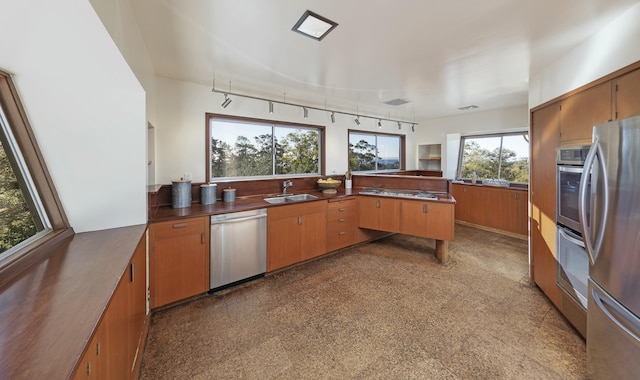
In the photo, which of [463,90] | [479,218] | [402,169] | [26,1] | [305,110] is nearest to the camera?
[26,1]

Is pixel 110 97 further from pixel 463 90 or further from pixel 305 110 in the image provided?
pixel 463 90

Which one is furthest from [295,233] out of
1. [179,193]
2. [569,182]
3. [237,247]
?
[569,182]

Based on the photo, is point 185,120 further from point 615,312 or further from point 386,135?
point 386,135

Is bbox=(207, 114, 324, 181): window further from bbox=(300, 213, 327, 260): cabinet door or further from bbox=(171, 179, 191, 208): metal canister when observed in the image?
bbox=(300, 213, 327, 260): cabinet door

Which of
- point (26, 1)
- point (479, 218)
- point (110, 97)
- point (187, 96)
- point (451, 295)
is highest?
point (187, 96)

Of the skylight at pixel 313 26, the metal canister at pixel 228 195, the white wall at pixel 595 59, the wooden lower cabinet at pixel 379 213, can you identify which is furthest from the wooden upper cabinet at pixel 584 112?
the metal canister at pixel 228 195

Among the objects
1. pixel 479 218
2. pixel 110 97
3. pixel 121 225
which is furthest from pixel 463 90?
pixel 121 225

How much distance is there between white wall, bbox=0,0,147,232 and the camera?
3.47ft

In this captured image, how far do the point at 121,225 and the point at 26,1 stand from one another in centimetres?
155

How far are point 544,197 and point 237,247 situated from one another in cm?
334

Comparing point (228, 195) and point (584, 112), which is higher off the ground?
point (584, 112)

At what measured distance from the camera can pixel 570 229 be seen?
205 centimetres

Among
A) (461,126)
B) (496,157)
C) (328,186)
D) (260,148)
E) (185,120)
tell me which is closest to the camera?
(185,120)

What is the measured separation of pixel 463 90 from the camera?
142 inches
